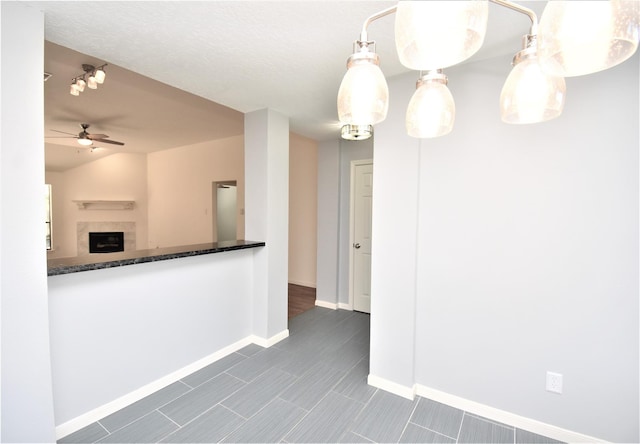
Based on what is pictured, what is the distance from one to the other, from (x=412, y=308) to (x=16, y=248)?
2.39 m

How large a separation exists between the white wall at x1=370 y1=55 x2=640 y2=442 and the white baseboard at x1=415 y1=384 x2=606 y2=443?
3 centimetres

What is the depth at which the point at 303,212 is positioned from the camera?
5.35 m

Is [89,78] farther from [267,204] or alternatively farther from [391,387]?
[391,387]

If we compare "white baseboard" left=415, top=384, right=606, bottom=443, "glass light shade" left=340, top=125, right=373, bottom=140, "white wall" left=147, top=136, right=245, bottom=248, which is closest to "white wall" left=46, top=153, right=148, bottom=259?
"white wall" left=147, top=136, right=245, bottom=248

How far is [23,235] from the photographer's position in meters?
1.46

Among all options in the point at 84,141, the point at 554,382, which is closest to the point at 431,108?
the point at 554,382

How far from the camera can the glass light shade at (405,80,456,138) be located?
979 millimetres

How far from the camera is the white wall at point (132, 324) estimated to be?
5.97 ft

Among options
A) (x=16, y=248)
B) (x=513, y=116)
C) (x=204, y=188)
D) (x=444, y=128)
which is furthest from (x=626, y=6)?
(x=204, y=188)

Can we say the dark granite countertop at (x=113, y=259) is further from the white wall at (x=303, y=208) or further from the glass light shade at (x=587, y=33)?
the white wall at (x=303, y=208)

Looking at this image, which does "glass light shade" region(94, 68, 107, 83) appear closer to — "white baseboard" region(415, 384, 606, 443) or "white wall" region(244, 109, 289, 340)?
"white wall" region(244, 109, 289, 340)

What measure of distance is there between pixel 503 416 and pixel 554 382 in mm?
402

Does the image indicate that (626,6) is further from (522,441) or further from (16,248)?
(16,248)

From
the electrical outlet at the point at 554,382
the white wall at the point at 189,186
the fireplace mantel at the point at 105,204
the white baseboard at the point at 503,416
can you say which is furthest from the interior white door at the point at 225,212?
the electrical outlet at the point at 554,382
